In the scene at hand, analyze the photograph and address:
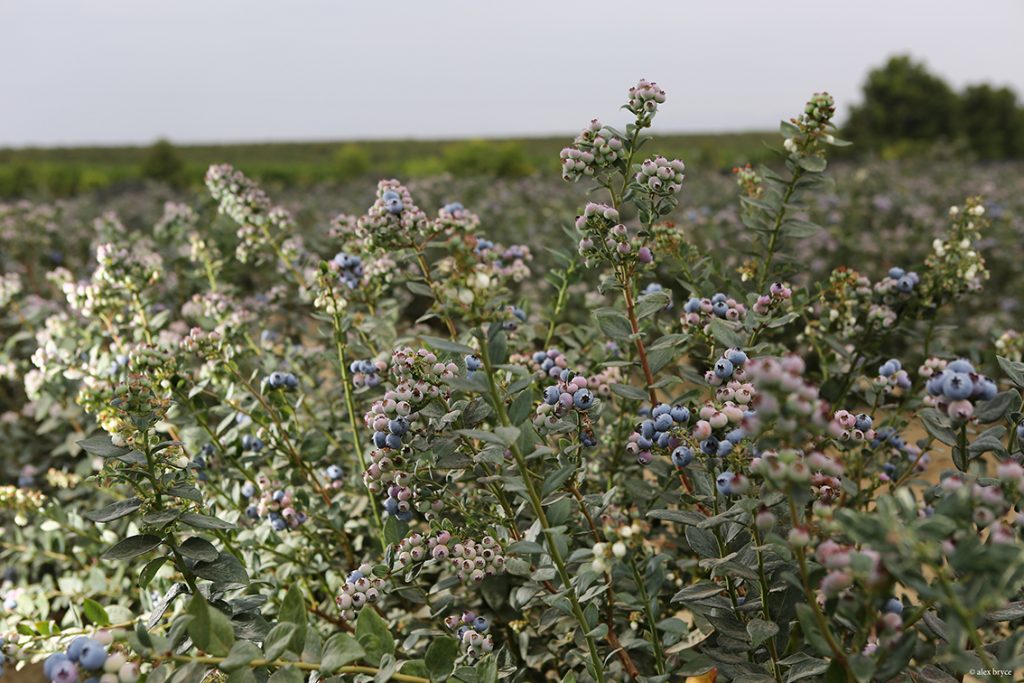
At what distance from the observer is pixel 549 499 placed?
1422 millimetres

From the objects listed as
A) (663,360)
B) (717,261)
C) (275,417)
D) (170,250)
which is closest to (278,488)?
(275,417)

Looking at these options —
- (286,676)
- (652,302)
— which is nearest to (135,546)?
(286,676)

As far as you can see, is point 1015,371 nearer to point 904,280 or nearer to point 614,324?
point 614,324

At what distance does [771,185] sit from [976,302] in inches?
199

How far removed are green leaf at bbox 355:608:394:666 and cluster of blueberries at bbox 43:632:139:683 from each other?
0.34 meters

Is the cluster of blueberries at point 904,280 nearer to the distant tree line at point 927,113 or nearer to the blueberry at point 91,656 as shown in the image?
the blueberry at point 91,656

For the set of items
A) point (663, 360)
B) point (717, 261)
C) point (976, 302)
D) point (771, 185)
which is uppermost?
point (771, 185)

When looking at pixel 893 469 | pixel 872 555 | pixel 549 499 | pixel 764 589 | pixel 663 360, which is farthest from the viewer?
pixel 893 469

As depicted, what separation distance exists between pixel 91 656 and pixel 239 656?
0.61 feet

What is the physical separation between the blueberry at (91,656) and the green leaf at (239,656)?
0.51 ft

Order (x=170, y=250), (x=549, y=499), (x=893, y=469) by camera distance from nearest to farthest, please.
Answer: (x=549, y=499) < (x=893, y=469) < (x=170, y=250)

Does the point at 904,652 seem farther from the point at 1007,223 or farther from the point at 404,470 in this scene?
the point at 1007,223

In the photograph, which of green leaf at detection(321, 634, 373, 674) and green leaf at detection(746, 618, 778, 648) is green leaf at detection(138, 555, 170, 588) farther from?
green leaf at detection(746, 618, 778, 648)

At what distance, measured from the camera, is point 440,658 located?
3.95ft
